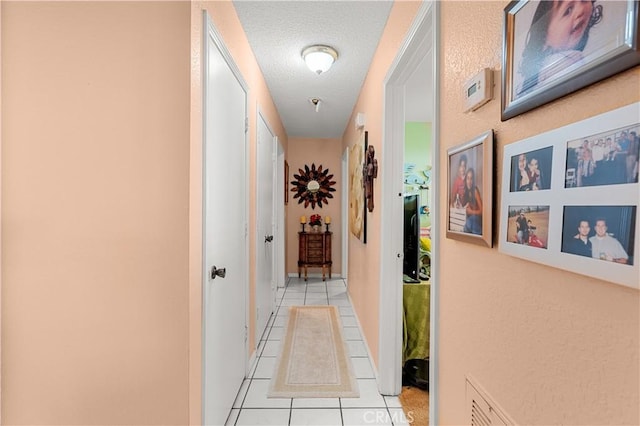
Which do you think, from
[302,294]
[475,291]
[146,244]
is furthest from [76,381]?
[302,294]

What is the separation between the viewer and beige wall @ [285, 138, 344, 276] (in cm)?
530

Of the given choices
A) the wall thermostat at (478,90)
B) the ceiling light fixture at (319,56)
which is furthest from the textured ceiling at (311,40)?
the wall thermostat at (478,90)

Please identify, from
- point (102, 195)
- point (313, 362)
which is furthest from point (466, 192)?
point (313, 362)

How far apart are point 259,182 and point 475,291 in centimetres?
202

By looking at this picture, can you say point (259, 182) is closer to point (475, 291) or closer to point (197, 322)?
point (197, 322)

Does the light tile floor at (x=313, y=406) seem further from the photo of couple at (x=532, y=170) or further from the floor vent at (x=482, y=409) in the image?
the photo of couple at (x=532, y=170)

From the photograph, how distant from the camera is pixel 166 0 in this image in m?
1.22

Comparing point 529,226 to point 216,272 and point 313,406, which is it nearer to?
point 216,272

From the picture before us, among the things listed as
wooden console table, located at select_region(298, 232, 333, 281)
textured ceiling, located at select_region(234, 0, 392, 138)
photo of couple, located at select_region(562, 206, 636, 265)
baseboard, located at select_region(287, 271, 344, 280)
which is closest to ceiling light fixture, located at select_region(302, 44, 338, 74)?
textured ceiling, located at select_region(234, 0, 392, 138)

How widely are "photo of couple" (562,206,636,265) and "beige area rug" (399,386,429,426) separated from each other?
1623 mm

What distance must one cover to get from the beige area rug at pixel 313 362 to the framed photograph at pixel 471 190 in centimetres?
153

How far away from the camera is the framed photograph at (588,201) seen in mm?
473

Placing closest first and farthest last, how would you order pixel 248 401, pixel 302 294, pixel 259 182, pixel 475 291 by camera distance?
pixel 475 291 < pixel 248 401 < pixel 259 182 < pixel 302 294

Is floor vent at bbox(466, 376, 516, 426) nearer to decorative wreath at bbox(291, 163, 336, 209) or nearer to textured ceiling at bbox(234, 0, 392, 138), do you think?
textured ceiling at bbox(234, 0, 392, 138)
